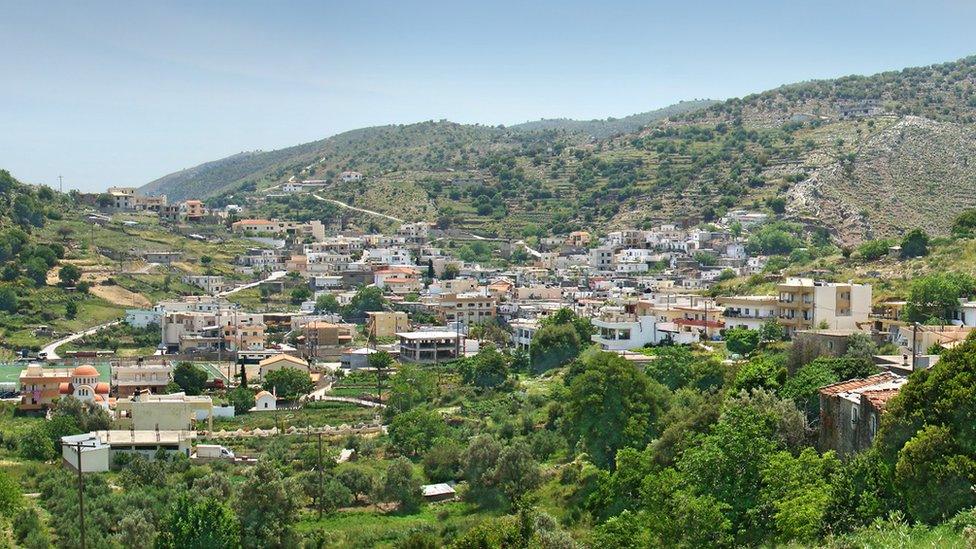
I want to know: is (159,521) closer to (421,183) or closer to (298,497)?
(298,497)

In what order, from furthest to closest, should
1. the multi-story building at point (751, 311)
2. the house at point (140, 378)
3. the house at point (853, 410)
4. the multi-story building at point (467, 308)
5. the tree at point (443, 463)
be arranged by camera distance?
the multi-story building at point (467, 308), the house at point (140, 378), the multi-story building at point (751, 311), the tree at point (443, 463), the house at point (853, 410)

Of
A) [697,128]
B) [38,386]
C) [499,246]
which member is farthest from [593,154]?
[38,386]

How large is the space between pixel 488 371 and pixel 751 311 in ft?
27.5

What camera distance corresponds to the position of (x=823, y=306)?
109 ft

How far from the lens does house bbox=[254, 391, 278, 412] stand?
38281mm

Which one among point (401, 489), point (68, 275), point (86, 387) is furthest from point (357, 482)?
point (68, 275)

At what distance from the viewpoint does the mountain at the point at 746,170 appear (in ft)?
240

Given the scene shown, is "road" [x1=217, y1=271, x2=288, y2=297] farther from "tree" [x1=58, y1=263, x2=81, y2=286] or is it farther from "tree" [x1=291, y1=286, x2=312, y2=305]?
"tree" [x1=58, y1=263, x2=81, y2=286]

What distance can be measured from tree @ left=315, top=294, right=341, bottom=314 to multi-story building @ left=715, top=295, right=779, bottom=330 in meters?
23.3

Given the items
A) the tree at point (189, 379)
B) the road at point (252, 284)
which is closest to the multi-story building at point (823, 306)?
the tree at point (189, 379)

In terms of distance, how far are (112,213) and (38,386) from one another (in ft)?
136

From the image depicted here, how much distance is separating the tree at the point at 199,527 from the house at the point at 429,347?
76.5 feet

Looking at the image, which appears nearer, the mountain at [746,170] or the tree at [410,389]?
the tree at [410,389]

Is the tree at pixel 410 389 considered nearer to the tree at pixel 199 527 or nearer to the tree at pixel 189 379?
the tree at pixel 189 379
